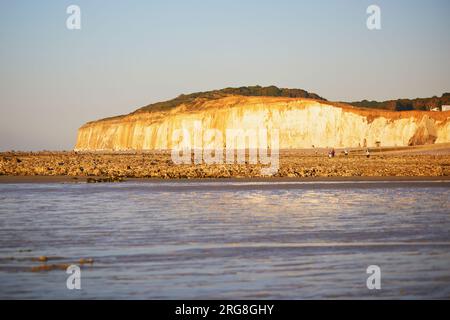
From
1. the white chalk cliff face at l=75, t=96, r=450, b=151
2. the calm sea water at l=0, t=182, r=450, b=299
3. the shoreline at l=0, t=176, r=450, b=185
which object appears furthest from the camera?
the white chalk cliff face at l=75, t=96, r=450, b=151

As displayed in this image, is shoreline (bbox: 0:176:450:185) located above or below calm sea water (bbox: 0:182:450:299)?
below

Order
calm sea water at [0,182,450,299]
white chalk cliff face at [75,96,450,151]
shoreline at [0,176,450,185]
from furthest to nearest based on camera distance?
white chalk cliff face at [75,96,450,151] → shoreline at [0,176,450,185] → calm sea water at [0,182,450,299]

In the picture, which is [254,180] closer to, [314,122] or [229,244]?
[229,244]

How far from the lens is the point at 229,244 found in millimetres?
13523

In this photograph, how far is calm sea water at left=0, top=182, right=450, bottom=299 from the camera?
32.2 ft

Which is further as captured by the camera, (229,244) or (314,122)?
(314,122)

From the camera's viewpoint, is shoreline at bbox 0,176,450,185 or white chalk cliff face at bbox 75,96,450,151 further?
white chalk cliff face at bbox 75,96,450,151

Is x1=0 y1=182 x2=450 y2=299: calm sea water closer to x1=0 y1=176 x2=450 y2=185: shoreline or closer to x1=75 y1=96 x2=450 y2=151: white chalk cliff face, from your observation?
x1=0 y1=176 x2=450 y2=185: shoreline

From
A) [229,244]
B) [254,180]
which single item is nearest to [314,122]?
Answer: [254,180]

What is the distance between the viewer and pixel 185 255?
484 inches

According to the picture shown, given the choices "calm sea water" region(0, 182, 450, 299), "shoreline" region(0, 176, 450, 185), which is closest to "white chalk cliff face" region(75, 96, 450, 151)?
"shoreline" region(0, 176, 450, 185)

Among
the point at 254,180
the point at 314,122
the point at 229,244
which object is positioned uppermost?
the point at 314,122

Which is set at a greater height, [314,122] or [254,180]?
[314,122]

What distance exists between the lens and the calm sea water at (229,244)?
32.2 ft
